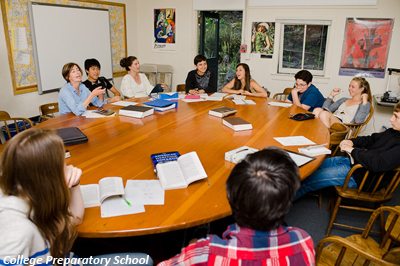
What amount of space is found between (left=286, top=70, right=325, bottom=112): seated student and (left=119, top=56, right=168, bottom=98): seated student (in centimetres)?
194

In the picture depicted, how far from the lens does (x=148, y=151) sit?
6.98 ft

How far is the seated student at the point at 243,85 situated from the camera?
422cm

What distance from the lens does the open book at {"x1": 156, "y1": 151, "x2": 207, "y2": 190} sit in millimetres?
1652

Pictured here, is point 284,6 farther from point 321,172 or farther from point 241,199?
point 241,199

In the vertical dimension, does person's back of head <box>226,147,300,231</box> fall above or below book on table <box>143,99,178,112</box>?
above

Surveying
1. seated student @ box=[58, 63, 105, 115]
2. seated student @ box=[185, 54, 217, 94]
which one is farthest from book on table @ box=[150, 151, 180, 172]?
seated student @ box=[185, 54, 217, 94]

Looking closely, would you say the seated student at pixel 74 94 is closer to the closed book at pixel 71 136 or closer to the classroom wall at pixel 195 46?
the closed book at pixel 71 136

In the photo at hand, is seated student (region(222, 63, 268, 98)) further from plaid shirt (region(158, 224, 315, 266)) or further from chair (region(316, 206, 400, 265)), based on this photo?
plaid shirt (region(158, 224, 315, 266))

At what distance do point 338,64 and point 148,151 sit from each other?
12.5 feet

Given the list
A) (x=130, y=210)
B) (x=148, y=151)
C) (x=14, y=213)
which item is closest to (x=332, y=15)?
(x=148, y=151)

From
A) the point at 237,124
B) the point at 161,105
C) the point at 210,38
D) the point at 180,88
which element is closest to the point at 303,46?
the point at 210,38

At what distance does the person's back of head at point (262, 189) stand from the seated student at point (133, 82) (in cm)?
343

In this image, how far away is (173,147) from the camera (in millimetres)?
2215

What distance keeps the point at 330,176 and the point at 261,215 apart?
1.75 m
